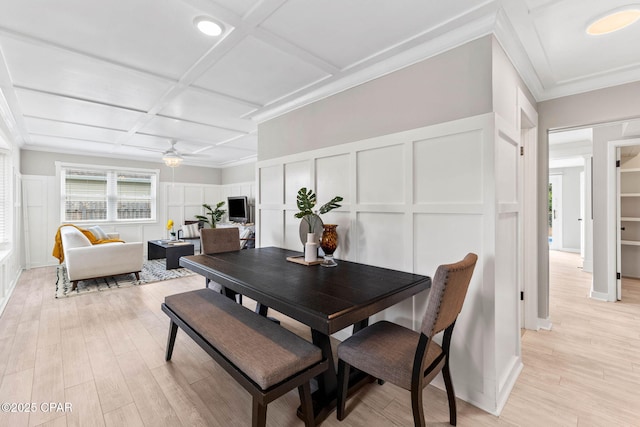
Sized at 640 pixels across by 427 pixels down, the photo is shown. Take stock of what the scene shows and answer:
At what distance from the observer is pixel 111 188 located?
6719 mm

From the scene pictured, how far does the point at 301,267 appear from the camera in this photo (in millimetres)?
2205

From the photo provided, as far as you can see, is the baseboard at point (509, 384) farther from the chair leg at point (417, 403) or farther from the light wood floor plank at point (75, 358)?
the light wood floor plank at point (75, 358)

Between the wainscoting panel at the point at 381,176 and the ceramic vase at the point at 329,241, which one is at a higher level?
the wainscoting panel at the point at 381,176

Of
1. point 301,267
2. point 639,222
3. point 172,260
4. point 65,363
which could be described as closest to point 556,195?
point 639,222

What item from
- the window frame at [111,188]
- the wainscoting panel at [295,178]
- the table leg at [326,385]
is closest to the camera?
the table leg at [326,385]

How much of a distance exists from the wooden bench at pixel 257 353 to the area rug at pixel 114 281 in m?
3.12

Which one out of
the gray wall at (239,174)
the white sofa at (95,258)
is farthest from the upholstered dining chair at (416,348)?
the gray wall at (239,174)

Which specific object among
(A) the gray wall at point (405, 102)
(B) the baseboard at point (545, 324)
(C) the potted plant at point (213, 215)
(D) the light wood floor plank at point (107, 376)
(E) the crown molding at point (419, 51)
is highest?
(E) the crown molding at point (419, 51)

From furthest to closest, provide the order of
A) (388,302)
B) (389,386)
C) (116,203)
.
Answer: (116,203)
(389,386)
(388,302)

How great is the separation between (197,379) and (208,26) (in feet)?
8.00

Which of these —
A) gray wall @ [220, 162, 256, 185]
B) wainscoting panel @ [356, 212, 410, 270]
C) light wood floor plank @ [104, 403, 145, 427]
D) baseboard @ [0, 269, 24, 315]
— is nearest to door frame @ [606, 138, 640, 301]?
wainscoting panel @ [356, 212, 410, 270]

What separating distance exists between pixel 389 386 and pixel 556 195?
8226mm

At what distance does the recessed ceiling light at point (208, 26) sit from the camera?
1783mm

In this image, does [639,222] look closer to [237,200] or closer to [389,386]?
[389,386]
